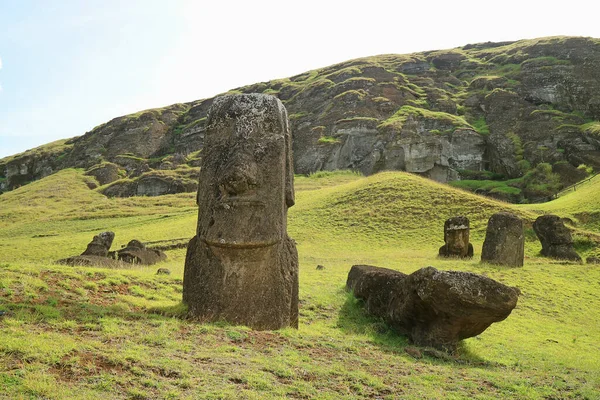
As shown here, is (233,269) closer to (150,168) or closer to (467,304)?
(467,304)

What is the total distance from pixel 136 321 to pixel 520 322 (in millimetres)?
10480

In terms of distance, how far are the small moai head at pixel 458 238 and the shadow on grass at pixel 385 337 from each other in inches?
474

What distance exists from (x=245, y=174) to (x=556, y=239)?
2083 cm

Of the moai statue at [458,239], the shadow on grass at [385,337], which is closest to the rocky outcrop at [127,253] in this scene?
the shadow on grass at [385,337]

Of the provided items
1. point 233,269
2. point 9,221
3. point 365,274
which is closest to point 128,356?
point 233,269

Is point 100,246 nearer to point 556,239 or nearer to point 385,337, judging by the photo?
point 385,337

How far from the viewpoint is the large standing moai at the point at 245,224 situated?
26.3ft

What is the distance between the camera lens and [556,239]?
23.8 metres

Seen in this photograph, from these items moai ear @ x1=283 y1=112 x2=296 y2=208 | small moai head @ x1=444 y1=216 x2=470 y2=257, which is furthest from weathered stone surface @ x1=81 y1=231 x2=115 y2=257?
small moai head @ x1=444 y1=216 x2=470 y2=257

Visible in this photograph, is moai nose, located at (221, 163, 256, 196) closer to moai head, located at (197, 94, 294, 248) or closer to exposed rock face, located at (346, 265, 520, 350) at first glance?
moai head, located at (197, 94, 294, 248)

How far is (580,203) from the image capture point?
3322 cm

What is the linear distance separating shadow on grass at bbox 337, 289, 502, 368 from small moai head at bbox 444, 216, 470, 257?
12.0m

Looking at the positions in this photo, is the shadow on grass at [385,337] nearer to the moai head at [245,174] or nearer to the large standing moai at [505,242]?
the moai head at [245,174]

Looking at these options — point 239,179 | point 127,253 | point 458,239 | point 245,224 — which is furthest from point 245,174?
point 458,239
